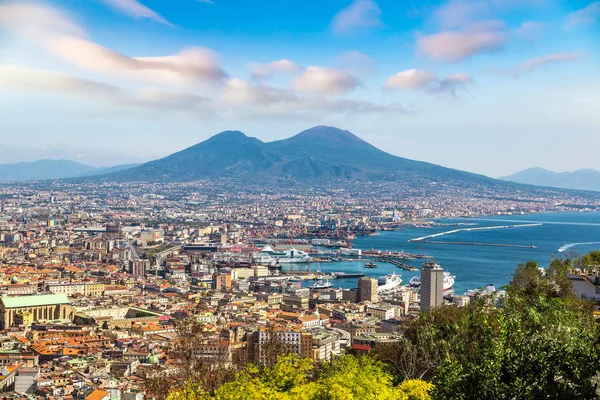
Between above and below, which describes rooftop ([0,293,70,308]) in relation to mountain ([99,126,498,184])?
below

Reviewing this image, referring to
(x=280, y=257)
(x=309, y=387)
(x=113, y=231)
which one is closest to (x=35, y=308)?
(x=309, y=387)

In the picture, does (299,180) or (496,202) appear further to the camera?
(299,180)

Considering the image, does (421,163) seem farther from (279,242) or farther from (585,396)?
(585,396)

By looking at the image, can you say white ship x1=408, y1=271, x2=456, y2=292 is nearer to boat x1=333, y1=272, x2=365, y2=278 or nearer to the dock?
boat x1=333, y1=272, x2=365, y2=278

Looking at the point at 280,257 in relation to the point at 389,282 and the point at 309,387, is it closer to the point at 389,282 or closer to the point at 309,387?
the point at 389,282

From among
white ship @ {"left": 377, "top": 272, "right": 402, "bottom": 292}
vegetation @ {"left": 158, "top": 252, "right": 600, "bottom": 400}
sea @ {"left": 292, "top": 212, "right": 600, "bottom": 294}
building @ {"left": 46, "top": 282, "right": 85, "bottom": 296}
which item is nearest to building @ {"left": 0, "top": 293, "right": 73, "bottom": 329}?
building @ {"left": 46, "top": 282, "right": 85, "bottom": 296}

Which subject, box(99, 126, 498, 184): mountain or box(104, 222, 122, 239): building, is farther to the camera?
box(99, 126, 498, 184): mountain

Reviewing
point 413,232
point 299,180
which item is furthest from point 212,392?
point 299,180
